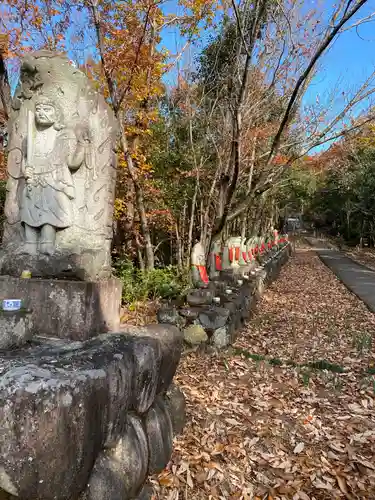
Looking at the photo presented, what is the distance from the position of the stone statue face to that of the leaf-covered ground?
9.72 ft

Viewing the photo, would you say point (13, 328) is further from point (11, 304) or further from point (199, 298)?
point (199, 298)

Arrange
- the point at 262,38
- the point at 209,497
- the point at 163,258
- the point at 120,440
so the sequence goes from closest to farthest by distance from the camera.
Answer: the point at 120,440
the point at 209,497
the point at 262,38
the point at 163,258

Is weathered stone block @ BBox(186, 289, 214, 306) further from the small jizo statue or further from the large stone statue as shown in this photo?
the small jizo statue

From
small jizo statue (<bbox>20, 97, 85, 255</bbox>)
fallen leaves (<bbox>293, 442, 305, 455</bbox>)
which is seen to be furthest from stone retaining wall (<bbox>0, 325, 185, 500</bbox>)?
fallen leaves (<bbox>293, 442, 305, 455</bbox>)

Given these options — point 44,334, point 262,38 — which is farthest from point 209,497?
point 262,38

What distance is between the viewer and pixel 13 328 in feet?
8.90

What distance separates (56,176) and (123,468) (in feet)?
7.40

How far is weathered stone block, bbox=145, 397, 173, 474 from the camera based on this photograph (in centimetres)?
280

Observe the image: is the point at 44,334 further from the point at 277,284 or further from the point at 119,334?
the point at 277,284

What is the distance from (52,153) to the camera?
10.4ft

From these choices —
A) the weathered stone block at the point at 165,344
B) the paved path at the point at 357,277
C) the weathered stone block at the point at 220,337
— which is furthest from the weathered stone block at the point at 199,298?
the paved path at the point at 357,277

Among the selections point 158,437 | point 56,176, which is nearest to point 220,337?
point 158,437

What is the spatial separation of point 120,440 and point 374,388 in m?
3.42

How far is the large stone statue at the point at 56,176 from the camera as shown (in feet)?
10.3
